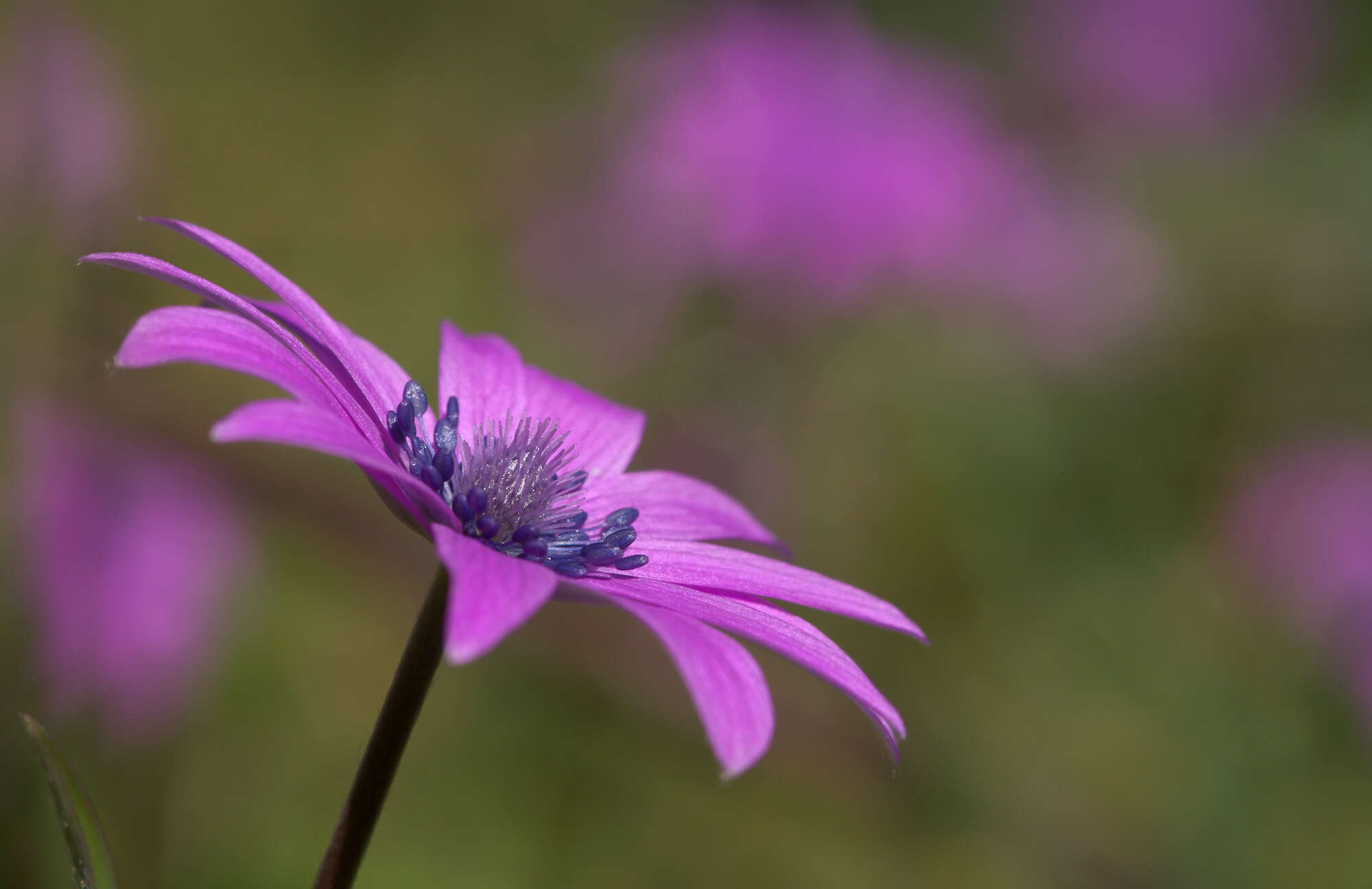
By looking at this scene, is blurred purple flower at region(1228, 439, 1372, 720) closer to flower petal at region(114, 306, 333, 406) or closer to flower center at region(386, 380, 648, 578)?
flower center at region(386, 380, 648, 578)

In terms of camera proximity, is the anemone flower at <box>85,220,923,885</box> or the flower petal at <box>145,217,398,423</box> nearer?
the anemone flower at <box>85,220,923,885</box>

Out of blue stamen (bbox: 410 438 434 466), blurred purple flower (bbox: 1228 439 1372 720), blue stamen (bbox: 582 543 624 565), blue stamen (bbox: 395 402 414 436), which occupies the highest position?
blue stamen (bbox: 395 402 414 436)

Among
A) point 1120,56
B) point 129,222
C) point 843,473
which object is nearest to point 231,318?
point 129,222

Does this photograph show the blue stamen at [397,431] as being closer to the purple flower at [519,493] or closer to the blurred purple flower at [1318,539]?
the purple flower at [519,493]

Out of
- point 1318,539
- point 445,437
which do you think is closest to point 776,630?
point 445,437

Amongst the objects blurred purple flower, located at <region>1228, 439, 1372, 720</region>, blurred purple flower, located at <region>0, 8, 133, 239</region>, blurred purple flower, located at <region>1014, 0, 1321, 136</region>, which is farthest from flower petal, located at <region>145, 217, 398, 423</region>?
blurred purple flower, located at <region>1014, 0, 1321, 136</region>

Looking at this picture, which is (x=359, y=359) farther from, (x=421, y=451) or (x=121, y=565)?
(x=121, y=565)

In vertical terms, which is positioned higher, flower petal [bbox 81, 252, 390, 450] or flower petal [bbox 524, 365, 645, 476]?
flower petal [bbox 81, 252, 390, 450]
